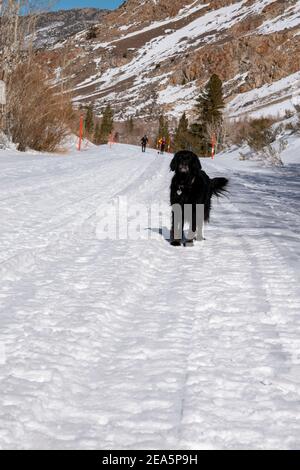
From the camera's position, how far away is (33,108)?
637 inches

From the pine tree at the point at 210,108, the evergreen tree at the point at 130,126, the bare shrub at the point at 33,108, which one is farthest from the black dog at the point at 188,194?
the evergreen tree at the point at 130,126

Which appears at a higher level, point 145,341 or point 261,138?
point 261,138

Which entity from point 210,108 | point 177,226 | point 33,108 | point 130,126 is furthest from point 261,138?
point 130,126

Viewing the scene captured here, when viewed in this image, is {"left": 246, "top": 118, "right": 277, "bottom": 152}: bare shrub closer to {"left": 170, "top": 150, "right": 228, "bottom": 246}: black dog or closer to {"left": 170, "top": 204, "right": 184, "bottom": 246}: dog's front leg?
{"left": 170, "top": 150, "right": 228, "bottom": 246}: black dog

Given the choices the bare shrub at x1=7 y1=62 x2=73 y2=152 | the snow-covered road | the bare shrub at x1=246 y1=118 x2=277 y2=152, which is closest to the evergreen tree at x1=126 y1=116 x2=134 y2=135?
the bare shrub at x1=246 y1=118 x2=277 y2=152

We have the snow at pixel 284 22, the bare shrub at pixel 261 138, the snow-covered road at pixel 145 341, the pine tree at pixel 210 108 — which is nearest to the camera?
the snow-covered road at pixel 145 341

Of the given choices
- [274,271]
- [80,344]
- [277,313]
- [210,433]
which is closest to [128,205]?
[274,271]

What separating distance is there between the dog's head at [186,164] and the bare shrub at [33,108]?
11679 millimetres

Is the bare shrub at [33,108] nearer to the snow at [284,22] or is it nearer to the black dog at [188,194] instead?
the black dog at [188,194]

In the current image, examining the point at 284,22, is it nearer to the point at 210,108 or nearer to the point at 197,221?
the point at 210,108

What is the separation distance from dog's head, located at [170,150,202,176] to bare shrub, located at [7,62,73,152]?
38.3 feet

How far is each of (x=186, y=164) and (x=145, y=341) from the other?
3.07 m

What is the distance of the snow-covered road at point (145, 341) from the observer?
169 cm

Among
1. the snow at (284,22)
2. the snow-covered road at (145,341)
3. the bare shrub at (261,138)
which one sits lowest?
the snow-covered road at (145,341)
